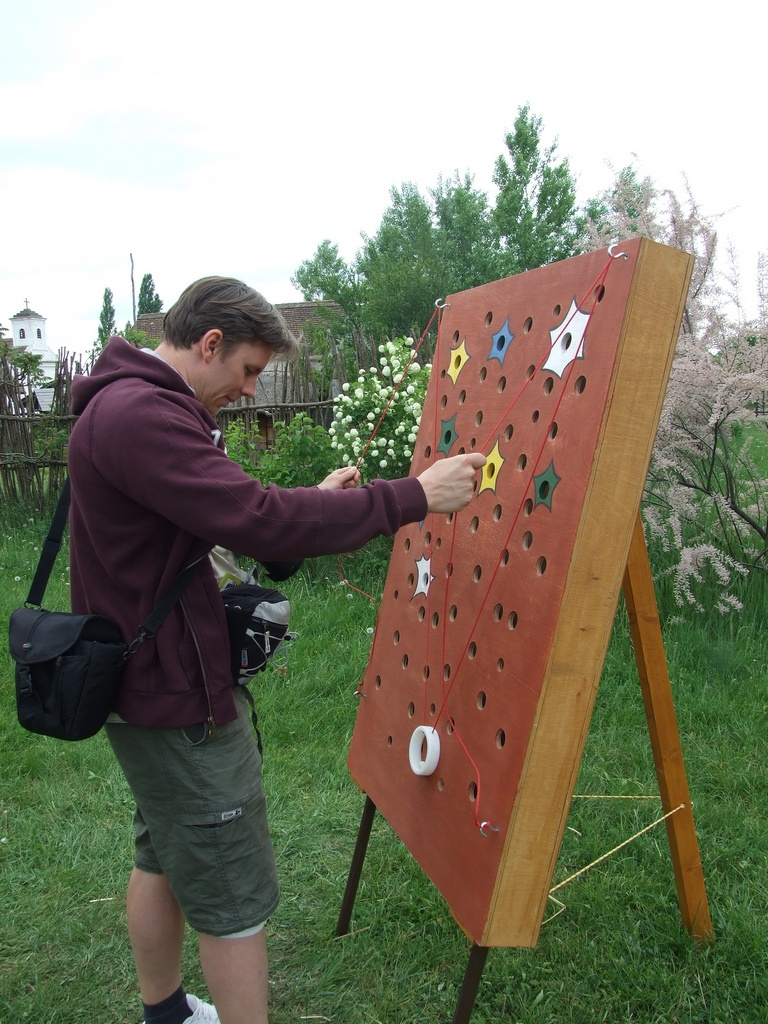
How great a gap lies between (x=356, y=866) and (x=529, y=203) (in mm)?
31665

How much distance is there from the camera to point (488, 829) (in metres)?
1.49

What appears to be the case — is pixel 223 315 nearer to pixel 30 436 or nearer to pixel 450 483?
pixel 450 483

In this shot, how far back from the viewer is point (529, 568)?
5.06 ft

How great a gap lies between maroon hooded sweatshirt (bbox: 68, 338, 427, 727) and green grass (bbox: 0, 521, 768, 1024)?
1.15 meters

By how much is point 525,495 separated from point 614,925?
1463 mm

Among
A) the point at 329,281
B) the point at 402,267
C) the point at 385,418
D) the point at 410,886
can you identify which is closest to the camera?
the point at 410,886

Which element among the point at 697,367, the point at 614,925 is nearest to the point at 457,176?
the point at 697,367

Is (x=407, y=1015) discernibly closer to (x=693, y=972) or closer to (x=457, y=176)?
(x=693, y=972)

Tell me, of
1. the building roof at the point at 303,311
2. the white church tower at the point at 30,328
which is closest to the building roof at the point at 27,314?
the white church tower at the point at 30,328

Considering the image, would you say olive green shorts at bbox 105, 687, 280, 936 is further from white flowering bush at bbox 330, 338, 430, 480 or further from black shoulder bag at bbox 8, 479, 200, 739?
white flowering bush at bbox 330, 338, 430, 480

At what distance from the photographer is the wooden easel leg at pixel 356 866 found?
223cm

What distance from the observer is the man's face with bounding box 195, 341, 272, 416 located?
1698 mm

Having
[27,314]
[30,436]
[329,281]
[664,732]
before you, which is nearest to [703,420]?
[664,732]

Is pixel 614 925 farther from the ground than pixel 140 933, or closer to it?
closer to it
